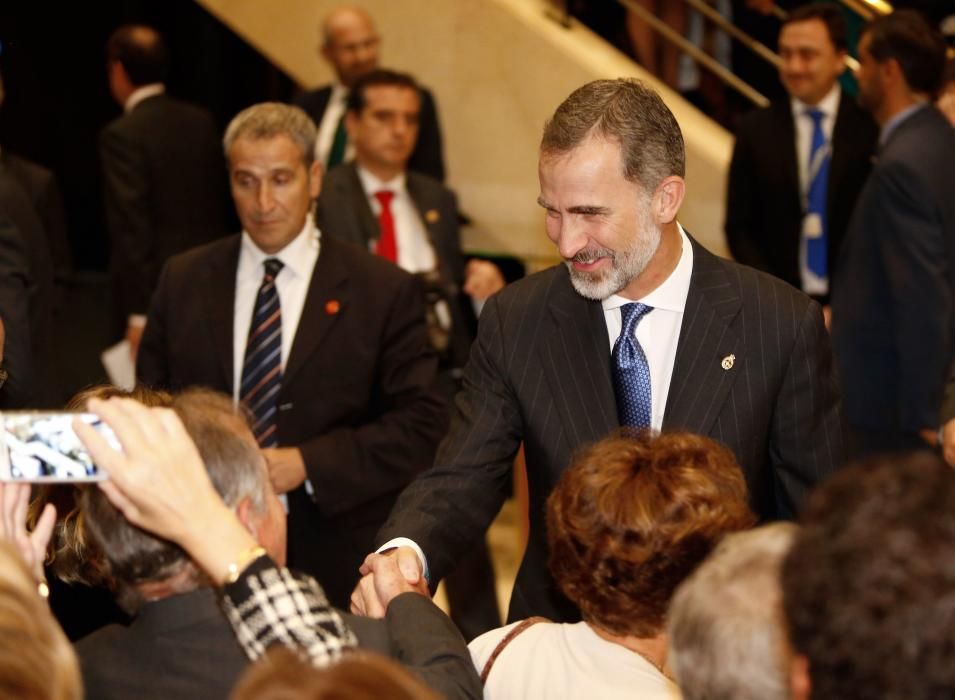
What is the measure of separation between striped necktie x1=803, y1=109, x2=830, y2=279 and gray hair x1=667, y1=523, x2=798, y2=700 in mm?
4197

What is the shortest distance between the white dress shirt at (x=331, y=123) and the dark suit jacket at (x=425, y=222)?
0.65 m

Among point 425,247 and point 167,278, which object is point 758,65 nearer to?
point 425,247

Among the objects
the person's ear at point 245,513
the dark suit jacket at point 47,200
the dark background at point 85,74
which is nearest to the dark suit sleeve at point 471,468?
the person's ear at point 245,513

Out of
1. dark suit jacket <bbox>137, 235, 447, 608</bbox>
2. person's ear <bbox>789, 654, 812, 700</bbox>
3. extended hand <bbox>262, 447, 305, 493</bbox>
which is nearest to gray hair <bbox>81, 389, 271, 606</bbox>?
person's ear <bbox>789, 654, 812, 700</bbox>

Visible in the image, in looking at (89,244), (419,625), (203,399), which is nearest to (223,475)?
(203,399)

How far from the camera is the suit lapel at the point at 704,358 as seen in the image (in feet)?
9.51

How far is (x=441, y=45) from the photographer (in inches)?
274

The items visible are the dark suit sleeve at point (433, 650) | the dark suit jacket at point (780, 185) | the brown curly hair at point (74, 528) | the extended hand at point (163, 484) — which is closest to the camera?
the extended hand at point (163, 484)

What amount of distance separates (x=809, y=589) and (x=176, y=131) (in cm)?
522

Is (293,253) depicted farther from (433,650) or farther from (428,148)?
(428,148)

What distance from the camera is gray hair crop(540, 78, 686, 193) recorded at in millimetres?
2904

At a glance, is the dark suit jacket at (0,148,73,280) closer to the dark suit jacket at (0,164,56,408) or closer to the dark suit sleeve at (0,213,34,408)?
the dark suit jacket at (0,164,56,408)

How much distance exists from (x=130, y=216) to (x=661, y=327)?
3668mm

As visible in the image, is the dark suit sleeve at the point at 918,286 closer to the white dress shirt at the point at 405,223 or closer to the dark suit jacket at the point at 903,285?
the dark suit jacket at the point at 903,285
